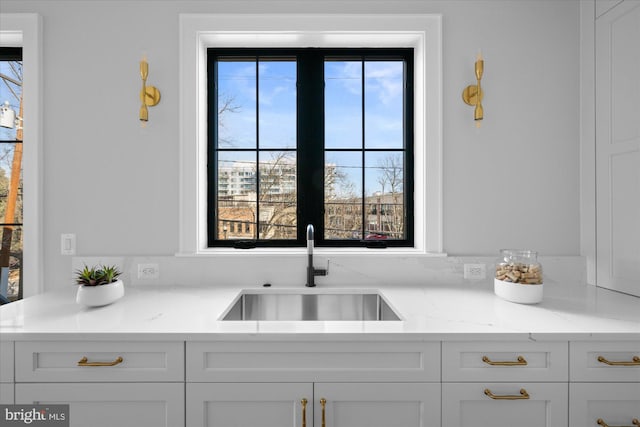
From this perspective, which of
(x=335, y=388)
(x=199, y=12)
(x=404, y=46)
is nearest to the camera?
(x=335, y=388)

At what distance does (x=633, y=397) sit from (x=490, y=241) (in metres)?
0.87

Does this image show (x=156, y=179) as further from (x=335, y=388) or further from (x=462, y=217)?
(x=462, y=217)

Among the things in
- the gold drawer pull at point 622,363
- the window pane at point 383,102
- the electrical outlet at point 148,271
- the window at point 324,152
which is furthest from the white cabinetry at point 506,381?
the electrical outlet at point 148,271

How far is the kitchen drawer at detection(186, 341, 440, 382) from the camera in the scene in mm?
1151

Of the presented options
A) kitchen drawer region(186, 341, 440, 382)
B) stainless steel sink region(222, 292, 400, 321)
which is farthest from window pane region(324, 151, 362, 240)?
kitchen drawer region(186, 341, 440, 382)

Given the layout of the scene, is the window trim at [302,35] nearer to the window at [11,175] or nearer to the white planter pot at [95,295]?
the white planter pot at [95,295]

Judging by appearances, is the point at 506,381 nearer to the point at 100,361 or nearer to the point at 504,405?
the point at 504,405

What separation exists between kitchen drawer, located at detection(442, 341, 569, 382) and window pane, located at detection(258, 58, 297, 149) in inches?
56.7

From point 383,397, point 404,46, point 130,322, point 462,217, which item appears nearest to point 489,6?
point 404,46

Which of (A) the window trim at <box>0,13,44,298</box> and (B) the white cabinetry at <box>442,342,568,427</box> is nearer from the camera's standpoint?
(B) the white cabinetry at <box>442,342,568,427</box>

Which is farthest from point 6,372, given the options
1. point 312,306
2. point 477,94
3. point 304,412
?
point 477,94

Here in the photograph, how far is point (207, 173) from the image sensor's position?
80.1 inches

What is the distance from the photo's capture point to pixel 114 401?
116cm

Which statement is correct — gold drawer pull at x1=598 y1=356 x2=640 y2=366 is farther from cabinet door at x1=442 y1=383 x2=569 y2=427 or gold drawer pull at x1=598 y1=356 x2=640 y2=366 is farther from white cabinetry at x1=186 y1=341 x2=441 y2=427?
white cabinetry at x1=186 y1=341 x2=441 y2=427
